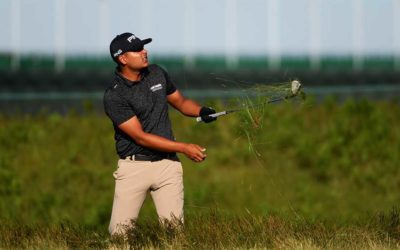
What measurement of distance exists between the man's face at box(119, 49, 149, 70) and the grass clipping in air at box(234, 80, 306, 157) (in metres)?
1.00

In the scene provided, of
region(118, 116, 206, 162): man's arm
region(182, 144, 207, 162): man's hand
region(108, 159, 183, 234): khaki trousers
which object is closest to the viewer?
region(182, 144, 207, 162): man's hand

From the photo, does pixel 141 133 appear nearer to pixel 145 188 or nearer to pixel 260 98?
pixel 145 188

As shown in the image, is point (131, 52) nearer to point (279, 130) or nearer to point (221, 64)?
point (279, 130)

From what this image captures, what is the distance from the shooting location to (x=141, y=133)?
9781 millimetres

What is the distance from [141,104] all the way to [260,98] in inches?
45.5

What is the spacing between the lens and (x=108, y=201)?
22422 mm

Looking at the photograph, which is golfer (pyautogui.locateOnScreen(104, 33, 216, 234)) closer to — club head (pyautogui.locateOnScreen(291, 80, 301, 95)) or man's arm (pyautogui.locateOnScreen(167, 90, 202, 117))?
man's arm (pyautogui.locateOnScreen(167, 90, 202, 117))

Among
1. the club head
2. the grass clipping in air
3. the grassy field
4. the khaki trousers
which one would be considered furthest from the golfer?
the grassy field

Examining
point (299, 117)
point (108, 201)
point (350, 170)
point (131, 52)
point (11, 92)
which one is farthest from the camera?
point (11, 92)

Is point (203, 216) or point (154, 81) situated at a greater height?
point (154, 81)

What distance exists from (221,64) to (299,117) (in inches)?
958

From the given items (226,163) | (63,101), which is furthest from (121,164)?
(63,101)

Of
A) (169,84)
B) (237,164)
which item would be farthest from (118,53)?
(237,164)

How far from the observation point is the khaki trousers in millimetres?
10055
